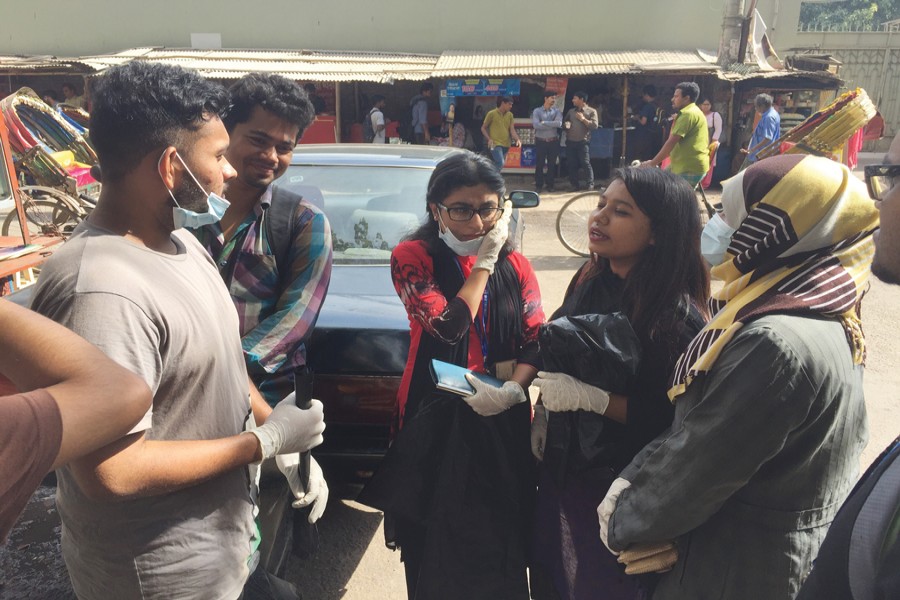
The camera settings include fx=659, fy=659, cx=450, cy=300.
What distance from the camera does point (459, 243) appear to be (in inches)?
89.5

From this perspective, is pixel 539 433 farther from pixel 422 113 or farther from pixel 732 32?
pixel 732 32

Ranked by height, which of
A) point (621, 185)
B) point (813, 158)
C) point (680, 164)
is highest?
point (813, 158)

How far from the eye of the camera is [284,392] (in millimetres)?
2219

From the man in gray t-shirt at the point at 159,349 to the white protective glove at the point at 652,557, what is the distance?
0.90 metres

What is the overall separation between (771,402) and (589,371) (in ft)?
1.92

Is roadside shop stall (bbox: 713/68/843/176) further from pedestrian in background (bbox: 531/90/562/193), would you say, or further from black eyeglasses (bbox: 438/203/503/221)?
black eyeglasses (bbox: 438/203/503/221)

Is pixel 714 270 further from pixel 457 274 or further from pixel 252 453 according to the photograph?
pixel 252 453

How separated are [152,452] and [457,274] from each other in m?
1.23

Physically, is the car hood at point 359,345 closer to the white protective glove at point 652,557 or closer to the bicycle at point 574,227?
the white protective glove at point 652,557

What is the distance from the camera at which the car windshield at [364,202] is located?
137 inches

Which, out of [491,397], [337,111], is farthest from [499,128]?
[491,397]

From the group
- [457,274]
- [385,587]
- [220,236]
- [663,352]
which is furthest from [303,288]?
[385,587]

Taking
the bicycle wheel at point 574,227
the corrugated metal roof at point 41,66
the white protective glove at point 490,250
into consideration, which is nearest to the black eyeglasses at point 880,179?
the white protective glove at point 490,250

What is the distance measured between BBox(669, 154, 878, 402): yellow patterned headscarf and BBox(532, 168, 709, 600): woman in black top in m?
0.35
